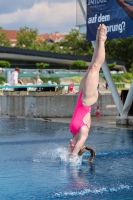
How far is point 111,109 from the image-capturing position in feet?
69.6

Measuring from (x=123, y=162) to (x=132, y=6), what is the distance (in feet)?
23.2

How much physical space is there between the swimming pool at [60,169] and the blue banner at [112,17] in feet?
11.1

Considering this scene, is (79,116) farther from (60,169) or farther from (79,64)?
(79,64)

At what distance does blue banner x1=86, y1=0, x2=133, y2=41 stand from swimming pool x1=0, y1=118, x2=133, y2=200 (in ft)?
11.1

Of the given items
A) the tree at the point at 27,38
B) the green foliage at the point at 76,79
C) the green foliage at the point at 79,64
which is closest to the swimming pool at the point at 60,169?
the green foliage at the point at 76,79

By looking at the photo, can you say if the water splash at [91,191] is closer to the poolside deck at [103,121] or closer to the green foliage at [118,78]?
the poolside deck at [103,121]

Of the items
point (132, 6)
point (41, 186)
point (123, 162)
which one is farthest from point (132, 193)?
point (132, 6)

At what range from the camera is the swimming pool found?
23.5 ft

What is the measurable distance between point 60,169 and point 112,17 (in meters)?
8.54

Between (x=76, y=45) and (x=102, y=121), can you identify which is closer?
(x=102, y=121)

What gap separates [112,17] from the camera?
1650cm

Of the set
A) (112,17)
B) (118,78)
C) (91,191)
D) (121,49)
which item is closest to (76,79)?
(118,78)

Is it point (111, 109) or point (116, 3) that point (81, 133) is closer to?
point (116, 3)

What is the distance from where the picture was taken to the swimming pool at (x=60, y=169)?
716 centimetres
